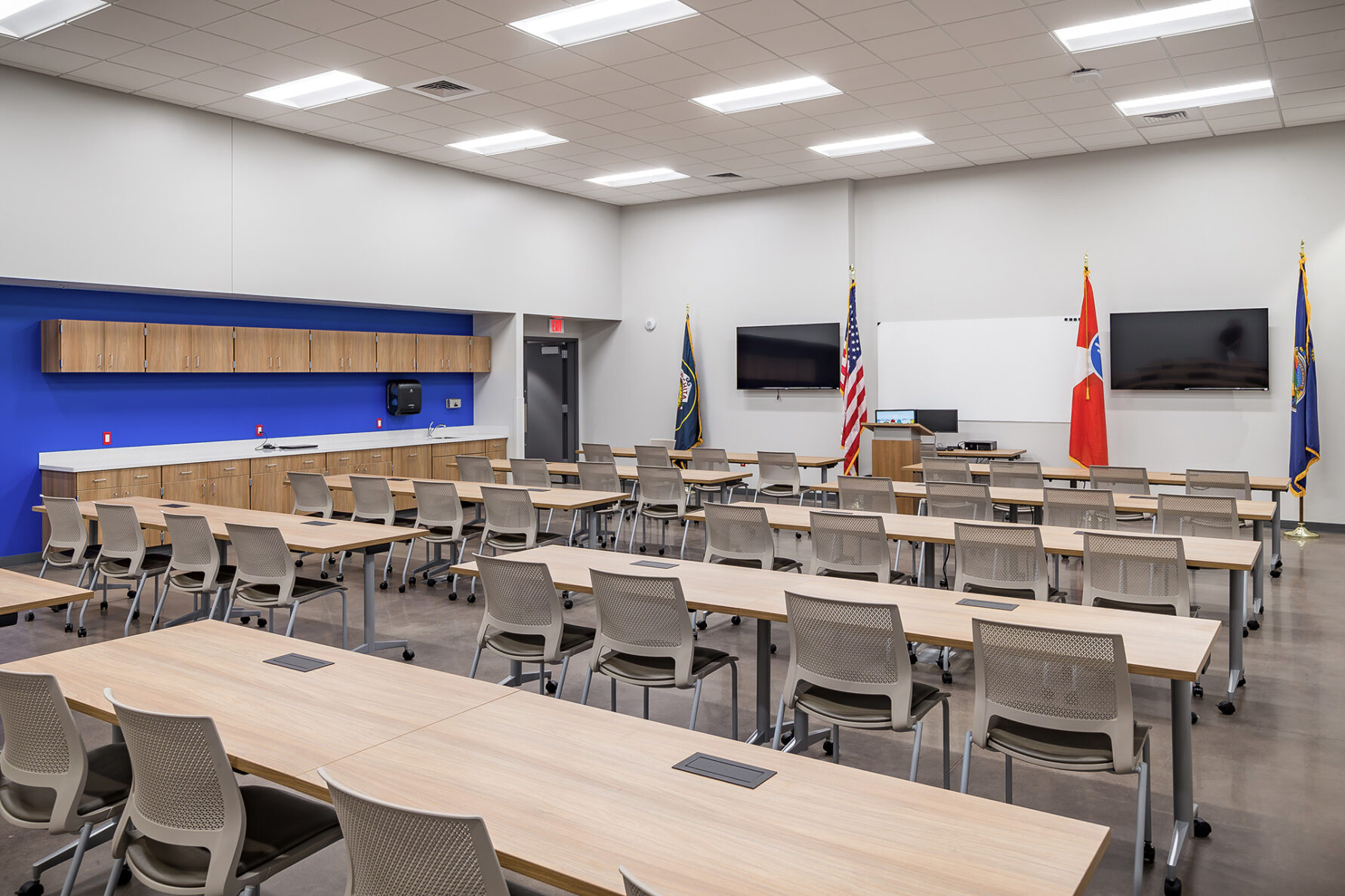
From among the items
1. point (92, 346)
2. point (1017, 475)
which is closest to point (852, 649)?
point (1017, 475)

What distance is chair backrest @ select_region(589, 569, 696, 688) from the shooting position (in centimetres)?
348

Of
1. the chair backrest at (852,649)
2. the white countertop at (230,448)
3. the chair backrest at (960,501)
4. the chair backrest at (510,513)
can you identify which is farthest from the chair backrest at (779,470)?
the chair backrest at (852,649)

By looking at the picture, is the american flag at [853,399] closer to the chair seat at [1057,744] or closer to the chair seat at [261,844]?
the chair seat at [1057,744]

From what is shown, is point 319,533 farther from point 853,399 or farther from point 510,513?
point 853,399

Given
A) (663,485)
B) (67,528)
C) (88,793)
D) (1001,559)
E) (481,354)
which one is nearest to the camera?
(88,793)

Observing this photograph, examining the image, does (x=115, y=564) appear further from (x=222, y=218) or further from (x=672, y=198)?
(x=672, y=198)

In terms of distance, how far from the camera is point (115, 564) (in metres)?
5.93

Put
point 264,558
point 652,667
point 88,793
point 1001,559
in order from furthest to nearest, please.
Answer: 1. point 264,558
2. point 1001,559
3. point 652,667
4. point 88,793

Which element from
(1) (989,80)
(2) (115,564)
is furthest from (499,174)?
(2) (115,564)

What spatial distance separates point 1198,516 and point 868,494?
2.13m

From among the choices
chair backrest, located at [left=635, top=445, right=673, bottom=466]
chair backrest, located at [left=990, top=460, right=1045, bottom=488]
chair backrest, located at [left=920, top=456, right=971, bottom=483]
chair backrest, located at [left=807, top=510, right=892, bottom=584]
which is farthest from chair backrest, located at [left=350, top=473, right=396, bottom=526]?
chair backrest, located at [left=990, top=460, right=1045, bottom=488]

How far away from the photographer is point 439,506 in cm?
698

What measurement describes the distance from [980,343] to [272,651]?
1005 centimetres

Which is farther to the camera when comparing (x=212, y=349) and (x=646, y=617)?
(x=212, y=349)
